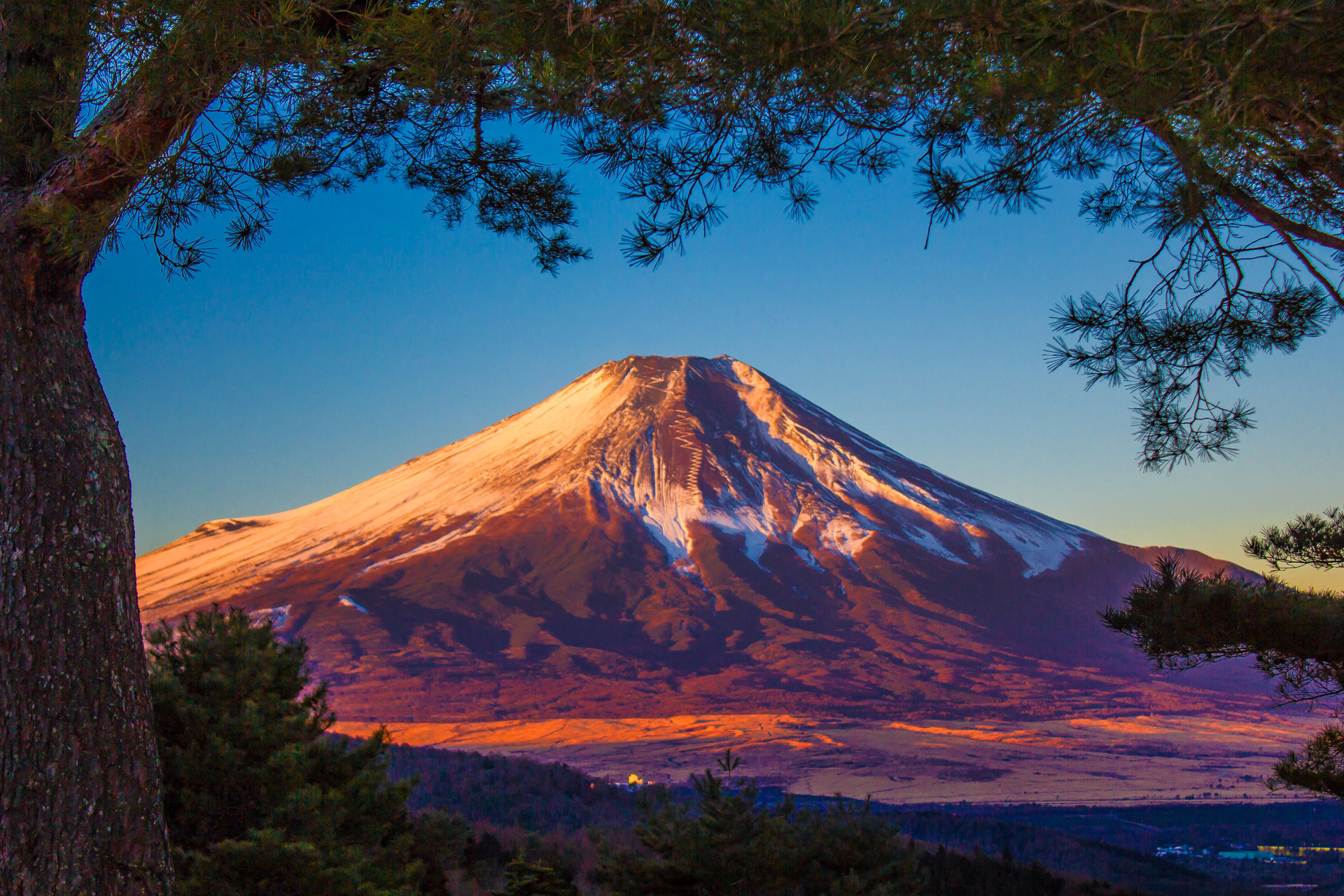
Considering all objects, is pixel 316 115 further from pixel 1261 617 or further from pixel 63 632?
pixel 1261 617

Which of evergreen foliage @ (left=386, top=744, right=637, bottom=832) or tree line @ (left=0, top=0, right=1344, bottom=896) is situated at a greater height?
tree line @ (left=0, top=0, right=1344, bottom=896)

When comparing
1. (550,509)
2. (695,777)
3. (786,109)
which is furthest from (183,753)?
(550,509)

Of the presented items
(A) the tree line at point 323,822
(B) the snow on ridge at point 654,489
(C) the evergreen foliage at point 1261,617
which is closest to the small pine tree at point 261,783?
(A) the tree line at point 323,822

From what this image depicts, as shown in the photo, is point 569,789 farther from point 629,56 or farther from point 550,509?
point 550,509

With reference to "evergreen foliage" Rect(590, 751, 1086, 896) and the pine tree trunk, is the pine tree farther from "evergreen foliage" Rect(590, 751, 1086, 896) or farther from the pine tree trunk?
the pine tree trunk

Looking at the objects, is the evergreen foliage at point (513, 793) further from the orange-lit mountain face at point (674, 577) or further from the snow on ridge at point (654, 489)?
the snow on ridge at point (654, 489)

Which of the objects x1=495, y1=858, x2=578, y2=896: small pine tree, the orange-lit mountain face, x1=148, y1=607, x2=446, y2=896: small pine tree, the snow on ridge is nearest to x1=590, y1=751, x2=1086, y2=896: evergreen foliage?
x1=495, y1=858, x2=578, y2=896: small pine tree
